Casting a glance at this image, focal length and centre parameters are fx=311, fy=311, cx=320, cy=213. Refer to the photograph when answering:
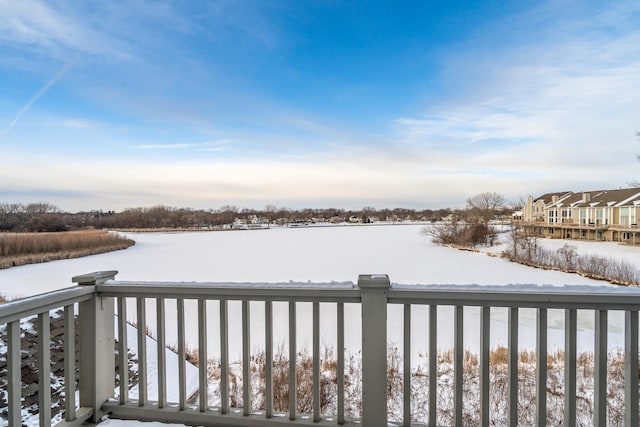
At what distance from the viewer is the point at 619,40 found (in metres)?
5.79

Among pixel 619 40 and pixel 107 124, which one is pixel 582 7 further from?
pixel 107 124

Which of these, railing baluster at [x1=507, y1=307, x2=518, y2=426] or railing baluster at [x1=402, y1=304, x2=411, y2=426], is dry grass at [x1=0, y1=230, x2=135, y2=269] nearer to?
railing baluster at [x1=402, y1=304, x2=411, y2=426]

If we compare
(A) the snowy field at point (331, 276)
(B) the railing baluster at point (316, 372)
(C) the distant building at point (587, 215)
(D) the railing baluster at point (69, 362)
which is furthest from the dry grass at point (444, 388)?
(C) the distant building at point (587, 215)

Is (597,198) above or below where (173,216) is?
above

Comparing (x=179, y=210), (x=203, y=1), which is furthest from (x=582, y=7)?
(x=179, y=210)

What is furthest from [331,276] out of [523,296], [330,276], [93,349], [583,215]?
[583,215]

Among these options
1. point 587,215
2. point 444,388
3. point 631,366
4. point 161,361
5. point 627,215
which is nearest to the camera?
point 631,366

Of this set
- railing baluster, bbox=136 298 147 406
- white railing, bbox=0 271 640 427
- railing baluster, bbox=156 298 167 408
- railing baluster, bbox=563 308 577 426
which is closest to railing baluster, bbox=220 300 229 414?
white railing, bbox=0 271 640 427

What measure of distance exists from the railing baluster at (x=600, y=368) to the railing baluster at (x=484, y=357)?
0.42 meters

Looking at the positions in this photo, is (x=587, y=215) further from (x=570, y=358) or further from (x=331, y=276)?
(x=570, y=358)

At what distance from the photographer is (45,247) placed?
16.0 m

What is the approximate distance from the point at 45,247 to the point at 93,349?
19449mm

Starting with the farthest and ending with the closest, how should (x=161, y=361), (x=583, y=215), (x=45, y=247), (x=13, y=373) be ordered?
(x=583, y=215) < (x=45, y=247) < (x=161, y=361) < (x=13, y=373)

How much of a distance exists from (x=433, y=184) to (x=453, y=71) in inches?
400
